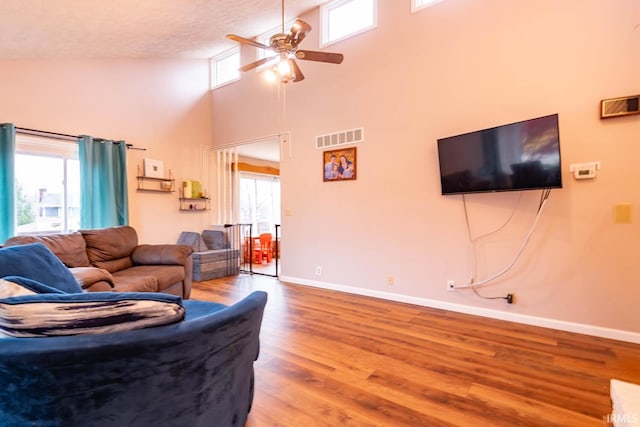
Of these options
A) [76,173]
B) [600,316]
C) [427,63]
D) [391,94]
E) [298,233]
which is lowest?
[600,316]

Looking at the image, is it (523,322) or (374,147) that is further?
(374,147)

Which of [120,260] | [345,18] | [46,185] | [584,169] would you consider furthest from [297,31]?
[46,185]

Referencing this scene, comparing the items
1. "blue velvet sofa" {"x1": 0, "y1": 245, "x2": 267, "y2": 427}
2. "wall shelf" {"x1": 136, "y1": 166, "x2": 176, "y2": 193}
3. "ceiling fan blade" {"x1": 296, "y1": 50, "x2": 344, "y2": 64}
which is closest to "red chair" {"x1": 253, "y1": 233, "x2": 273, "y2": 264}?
"wall shelf" {"x1": 136, "y1": 166, "x2": 176, "y2": 193}

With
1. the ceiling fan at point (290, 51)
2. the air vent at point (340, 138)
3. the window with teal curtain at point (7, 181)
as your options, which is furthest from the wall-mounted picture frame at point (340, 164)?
the window with teal curtain at point (7, 181)

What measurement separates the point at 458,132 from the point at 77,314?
137 inches

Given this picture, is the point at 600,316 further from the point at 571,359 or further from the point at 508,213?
the point at 508,213

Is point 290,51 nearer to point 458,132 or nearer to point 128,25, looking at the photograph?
point 458,132

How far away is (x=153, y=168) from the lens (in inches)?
195

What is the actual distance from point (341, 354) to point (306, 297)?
1.59 m

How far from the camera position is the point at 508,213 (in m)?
3.00

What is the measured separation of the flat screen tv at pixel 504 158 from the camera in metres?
2.50

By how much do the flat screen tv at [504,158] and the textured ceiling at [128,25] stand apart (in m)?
2.98

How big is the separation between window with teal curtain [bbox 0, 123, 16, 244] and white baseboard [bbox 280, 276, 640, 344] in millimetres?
3902

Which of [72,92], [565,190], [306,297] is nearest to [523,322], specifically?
[565,190]
